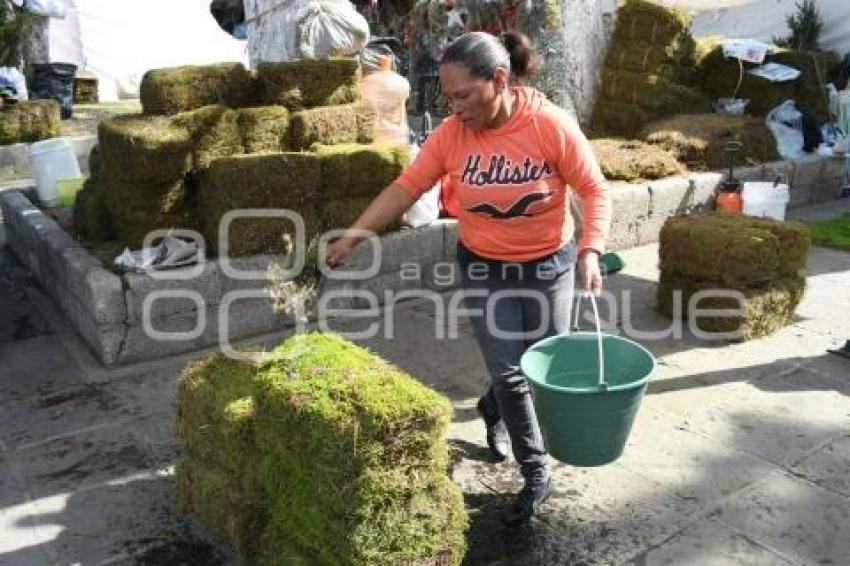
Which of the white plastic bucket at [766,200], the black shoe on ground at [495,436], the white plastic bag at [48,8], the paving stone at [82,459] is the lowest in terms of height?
the paving stone at [82,459]

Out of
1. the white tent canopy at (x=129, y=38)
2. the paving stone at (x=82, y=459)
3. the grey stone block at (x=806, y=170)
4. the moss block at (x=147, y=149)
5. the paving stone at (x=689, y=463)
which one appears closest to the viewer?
the paving stone at (x=689, y=463)

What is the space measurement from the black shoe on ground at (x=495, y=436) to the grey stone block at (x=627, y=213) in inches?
158

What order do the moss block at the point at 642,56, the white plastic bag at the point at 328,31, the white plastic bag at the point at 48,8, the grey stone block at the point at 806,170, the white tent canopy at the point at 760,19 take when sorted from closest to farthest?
the white plastic bag at the point at 328,31
the grey stone block at the point at 806,170
the moss block at the point at 642,56
the white tent canopy at the point at 760,19
the white plastic bag at the point at 48,8

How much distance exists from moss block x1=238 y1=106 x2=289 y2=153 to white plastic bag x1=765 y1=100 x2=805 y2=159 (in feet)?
21.3

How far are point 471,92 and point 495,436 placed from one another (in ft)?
6.26

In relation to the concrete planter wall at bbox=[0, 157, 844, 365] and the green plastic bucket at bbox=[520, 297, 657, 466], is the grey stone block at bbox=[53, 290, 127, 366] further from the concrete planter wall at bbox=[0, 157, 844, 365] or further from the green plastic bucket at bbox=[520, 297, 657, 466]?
the green plastic bucket at bbox=[520, 297, 657, 466]

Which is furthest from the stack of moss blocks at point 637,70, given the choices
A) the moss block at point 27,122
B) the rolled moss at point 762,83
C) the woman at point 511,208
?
the moss block at point 27,122

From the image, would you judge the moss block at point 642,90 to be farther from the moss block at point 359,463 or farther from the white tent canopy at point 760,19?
the moss block at point 359,463

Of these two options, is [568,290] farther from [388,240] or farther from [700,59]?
[700,59]

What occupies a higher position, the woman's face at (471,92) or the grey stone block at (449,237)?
the woman's face at (471,92)

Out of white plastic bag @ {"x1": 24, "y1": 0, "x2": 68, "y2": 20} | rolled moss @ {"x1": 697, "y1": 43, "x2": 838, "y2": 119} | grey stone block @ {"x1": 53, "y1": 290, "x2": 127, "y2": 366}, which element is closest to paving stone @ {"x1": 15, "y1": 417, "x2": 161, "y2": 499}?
grey stone block @ {"x1": 53, "y1": 290, "x2": 127, "y2": 366}

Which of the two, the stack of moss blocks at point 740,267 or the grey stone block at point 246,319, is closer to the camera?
the stack of moss blocks at point 740,267

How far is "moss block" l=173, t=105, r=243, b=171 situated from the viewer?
574cm

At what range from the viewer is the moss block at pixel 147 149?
550 centimetres
